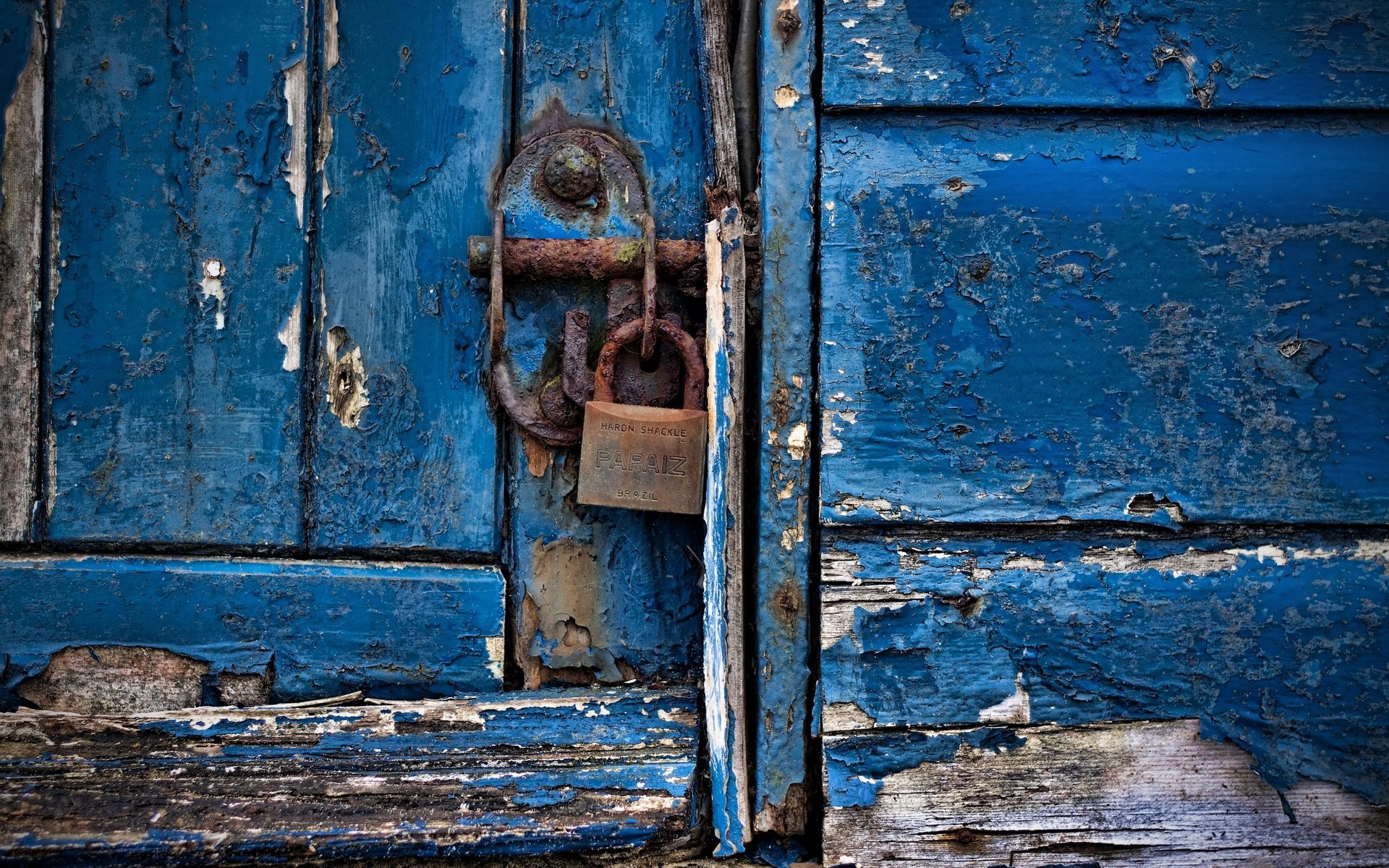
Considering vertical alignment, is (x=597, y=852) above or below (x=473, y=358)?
below

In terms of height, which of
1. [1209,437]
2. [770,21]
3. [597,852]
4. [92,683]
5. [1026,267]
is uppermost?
[770,21]

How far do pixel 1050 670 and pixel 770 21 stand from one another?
0.73 m

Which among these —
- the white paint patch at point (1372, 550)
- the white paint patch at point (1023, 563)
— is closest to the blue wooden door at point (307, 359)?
the white paint patch at point (1023, 563)

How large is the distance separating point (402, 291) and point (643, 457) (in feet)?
1.15

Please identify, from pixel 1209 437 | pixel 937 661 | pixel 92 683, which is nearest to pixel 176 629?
pixel 92 683

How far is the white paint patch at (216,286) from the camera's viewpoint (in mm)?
938

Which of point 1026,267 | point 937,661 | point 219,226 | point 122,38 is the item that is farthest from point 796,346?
point 122,38

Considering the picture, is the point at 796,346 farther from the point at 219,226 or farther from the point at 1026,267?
the point at 219,226

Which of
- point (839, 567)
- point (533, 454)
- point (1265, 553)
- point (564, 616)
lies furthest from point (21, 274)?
point (1265, 553)

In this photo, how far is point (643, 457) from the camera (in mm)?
844

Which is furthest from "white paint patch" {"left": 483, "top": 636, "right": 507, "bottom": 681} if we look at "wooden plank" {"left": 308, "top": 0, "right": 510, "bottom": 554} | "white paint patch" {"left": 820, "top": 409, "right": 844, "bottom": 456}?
"white paint patch" {"left": 820, "top": 409, "right": 844, "bottom": 456}

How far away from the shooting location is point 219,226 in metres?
0.94

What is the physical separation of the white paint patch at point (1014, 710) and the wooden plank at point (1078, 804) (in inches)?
0.4

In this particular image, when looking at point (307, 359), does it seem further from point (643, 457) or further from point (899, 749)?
point (899, 749)
